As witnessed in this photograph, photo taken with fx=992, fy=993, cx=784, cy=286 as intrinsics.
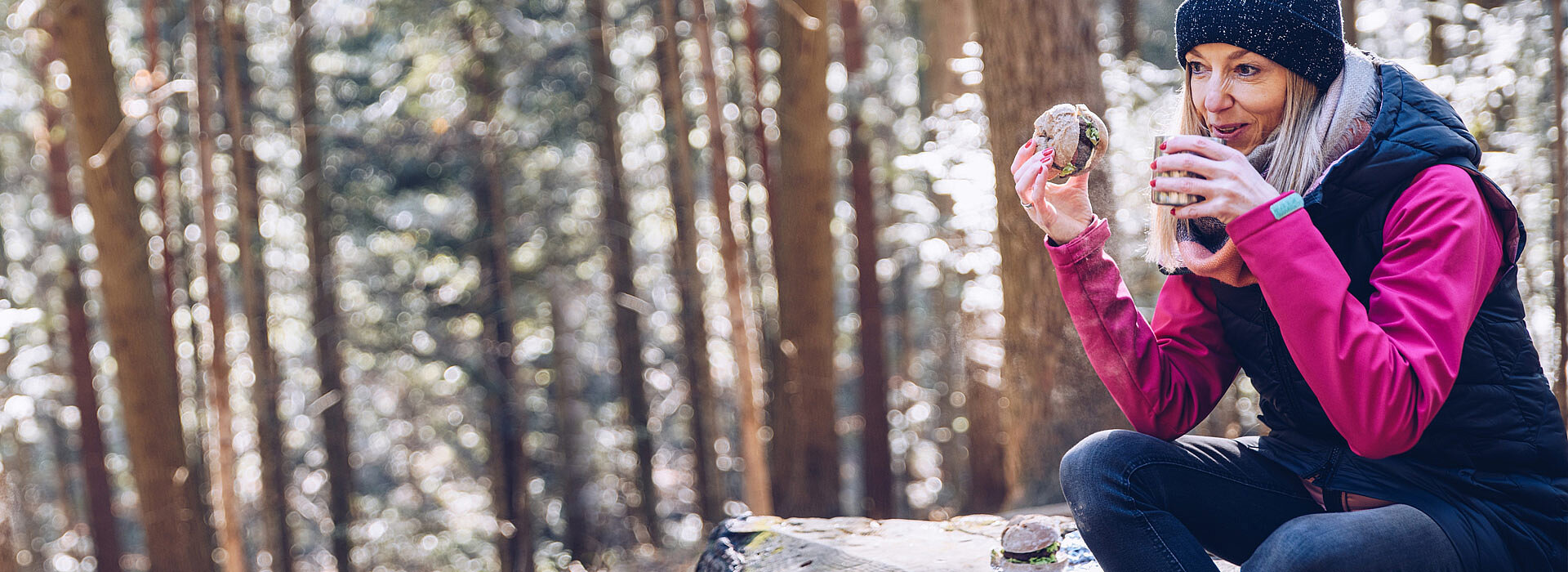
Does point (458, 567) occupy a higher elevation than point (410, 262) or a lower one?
lower

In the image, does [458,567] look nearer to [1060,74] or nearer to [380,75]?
[380,75]

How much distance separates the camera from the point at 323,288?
12555 mm

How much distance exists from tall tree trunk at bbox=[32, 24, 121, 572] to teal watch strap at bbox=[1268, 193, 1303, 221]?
12466 mm

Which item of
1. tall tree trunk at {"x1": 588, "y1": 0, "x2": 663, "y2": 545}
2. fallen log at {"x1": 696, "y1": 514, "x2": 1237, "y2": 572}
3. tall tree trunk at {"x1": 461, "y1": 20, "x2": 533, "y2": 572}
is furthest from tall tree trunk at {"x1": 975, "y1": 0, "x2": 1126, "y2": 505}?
tall tree trunk at {"x1": 461, "y1": 20, "x2": 533, "y2": 572}

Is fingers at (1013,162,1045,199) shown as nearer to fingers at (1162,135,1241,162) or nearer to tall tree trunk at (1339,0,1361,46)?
fingers at (1162,135,1241,162)

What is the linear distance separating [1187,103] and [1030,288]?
8.65 ft

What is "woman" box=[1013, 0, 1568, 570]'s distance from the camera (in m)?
1.71

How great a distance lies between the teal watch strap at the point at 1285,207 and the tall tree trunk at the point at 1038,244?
299 centimetres

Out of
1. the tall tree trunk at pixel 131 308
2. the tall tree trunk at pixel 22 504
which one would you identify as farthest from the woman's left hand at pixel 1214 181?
the tall tree trunk at pixel 22 504

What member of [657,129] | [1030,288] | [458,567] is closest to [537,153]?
[657,129]

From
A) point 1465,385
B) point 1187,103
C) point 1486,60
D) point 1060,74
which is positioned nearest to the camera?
point 1465,385

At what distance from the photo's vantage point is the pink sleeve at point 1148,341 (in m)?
2.22

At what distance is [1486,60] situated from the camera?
6.59m

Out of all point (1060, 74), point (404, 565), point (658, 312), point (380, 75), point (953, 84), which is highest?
point (380, 75)
